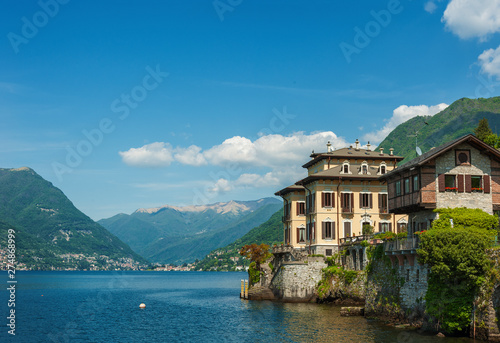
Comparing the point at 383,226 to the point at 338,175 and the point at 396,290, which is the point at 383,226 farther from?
the point at 396,290

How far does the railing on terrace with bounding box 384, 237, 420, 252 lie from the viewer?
4025 cm

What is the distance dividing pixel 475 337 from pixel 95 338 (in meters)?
32.0

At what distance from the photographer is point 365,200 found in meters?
70.2

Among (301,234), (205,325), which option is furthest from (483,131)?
(205,325)

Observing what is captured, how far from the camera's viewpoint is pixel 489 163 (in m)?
45.9

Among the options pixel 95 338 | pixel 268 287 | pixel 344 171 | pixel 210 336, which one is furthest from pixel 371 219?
pixel 95 338

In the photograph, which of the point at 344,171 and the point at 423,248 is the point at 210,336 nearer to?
the point at 423,248

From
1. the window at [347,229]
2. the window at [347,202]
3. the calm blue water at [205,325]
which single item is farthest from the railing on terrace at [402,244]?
the window at [347,202]

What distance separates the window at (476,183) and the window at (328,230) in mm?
26013

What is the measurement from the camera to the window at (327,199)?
69688 mm

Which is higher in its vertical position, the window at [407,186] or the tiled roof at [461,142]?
the tiled roof at [461,142]

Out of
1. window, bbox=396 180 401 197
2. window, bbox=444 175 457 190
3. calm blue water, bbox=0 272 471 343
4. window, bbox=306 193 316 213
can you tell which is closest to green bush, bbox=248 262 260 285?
calm blue water, bbox=0 272 471 343

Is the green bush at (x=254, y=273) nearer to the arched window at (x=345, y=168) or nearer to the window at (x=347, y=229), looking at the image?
the window at (x=347, y=229)

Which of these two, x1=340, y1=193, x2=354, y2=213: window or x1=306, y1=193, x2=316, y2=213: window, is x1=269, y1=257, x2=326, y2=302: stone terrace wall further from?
x1=306, y1=193, x2=316, y2=213: window
